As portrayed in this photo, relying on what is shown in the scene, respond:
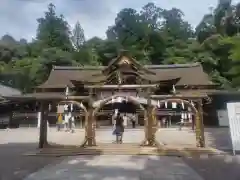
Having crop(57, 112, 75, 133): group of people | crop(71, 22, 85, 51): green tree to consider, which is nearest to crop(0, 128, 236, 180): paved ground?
crop(57, 112, 75, 133): group of people

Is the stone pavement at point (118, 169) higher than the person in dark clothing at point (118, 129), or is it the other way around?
the person in dark clothing at point (118, 129)

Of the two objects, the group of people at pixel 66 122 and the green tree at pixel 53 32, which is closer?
the group of people at pixel 66 122

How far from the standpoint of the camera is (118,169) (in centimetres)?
887

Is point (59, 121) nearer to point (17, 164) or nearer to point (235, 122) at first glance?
point (17, 164)

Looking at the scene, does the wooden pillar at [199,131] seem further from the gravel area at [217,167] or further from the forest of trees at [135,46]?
the forest of trees at [135,46]

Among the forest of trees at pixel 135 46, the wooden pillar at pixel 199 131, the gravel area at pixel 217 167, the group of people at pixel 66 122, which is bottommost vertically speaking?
the gravel area at pixel 217 167

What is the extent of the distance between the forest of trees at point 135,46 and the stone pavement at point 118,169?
17.6m

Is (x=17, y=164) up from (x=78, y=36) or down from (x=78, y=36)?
down

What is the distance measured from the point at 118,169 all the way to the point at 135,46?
44.1 m

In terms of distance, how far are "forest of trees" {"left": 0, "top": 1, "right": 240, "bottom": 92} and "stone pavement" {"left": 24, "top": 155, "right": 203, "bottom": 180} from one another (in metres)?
Result: 17.6

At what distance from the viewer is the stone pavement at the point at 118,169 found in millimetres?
7768

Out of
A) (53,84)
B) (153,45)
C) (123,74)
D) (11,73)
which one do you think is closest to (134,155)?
(123,74)

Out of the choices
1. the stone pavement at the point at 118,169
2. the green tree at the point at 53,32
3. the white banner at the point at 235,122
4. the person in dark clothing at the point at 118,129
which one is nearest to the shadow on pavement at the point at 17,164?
the stone pavement at the point at 118,169

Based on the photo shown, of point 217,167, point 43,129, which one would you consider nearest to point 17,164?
point 43,129
